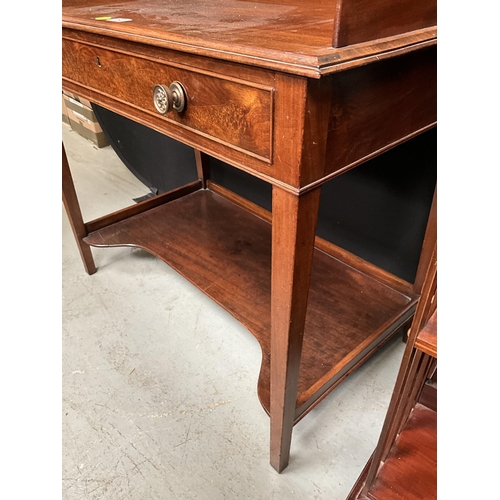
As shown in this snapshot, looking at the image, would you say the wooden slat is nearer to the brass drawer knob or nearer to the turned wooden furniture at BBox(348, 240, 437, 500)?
the turned wooden furniture at BBox(348, 240, 437, 500)

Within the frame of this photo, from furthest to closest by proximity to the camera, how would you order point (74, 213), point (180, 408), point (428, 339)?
point (74, 213), point (180, 408), point (428, 339)

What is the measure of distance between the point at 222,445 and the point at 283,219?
2.19 ft

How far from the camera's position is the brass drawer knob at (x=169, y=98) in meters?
0.62

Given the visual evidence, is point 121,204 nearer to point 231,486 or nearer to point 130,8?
point 130,8

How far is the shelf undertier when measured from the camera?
39.4 inches

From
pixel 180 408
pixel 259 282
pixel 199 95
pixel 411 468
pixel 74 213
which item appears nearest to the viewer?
pixel 199 95

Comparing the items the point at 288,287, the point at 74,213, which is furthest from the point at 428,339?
the point at 74,213

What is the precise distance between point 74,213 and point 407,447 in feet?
3.77

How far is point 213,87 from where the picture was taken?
571mm

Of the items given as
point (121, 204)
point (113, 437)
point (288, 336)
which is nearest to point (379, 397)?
point (288, 336)

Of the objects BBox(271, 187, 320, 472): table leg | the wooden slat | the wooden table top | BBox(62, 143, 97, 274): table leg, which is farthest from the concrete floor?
the wooden table top

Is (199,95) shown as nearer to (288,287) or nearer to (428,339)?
(288,287)

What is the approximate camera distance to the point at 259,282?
1.24 meters

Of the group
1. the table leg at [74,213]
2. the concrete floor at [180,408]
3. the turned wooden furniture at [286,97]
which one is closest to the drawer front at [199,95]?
the turned wooden furniture at [286,97]
